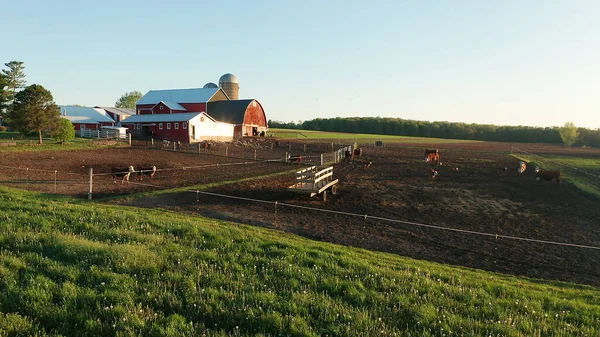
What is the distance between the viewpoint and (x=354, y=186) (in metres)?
21.3

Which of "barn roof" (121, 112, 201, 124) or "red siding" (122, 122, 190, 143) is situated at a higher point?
Result: "barn roof" (121, 112, 201, 124)

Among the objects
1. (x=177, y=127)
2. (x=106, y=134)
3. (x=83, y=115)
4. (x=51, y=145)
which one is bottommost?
(x=51, y=145)

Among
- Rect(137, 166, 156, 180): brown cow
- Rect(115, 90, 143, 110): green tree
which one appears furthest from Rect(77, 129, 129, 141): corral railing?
Rect(115, 90, 143, 110): green tree

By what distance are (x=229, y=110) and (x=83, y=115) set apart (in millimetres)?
23439

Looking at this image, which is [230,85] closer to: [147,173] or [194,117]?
[194,117]

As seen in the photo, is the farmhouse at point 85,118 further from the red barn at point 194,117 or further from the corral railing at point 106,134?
the corral railing at point 106,134

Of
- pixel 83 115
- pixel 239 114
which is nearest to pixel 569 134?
pixel 239 114

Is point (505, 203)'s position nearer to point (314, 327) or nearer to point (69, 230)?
point (314, 327)

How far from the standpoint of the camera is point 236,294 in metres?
5.19

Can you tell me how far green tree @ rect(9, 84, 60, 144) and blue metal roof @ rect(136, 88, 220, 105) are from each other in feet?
82.6

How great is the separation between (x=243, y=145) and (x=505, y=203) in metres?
36.4

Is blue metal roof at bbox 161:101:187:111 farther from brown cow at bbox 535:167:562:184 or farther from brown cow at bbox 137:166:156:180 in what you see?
brown cow at bbox 535:167:562:184

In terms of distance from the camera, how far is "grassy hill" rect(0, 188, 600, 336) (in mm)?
4457

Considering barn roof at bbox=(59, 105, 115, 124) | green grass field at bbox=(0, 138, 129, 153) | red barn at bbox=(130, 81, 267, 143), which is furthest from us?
barn roof at bbox=(59, 105, 115, 124)
